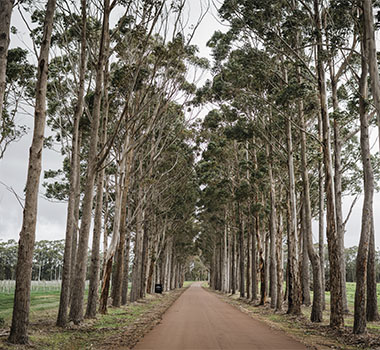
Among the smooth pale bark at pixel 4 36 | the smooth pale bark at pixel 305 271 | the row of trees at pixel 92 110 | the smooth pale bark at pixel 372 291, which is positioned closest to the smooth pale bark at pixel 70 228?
the row of trees at pixel 92 110

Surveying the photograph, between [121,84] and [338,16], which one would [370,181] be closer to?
[338,16]

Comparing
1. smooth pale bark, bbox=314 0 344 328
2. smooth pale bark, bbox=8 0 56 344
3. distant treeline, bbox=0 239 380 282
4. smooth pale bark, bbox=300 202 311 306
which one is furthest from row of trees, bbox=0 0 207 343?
distant treeline, bbox=0 239 380 282

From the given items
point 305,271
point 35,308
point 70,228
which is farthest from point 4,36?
point 305,271

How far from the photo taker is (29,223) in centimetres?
780

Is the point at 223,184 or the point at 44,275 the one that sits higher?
the point at 223,184

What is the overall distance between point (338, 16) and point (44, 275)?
11467cm

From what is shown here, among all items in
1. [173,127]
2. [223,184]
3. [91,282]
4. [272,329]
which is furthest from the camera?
[223,184]

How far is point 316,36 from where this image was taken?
1256 centimetres

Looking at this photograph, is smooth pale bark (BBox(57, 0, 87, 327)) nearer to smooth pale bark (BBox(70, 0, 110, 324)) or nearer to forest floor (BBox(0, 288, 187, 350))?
smooth pale bark (BBox(70, 0, 110, 324))

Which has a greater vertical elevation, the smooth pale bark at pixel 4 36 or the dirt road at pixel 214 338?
the smooth pale bark at pixel 4 36

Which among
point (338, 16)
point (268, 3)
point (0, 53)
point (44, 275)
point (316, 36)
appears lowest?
point (44, 275)

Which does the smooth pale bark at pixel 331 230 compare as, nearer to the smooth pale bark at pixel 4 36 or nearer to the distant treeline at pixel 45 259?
the smooth pale bark at pixel 4 36

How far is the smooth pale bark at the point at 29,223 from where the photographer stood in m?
7.37

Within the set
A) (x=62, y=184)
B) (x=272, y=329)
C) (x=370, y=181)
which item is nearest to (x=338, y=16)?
(x=370, y=181)
